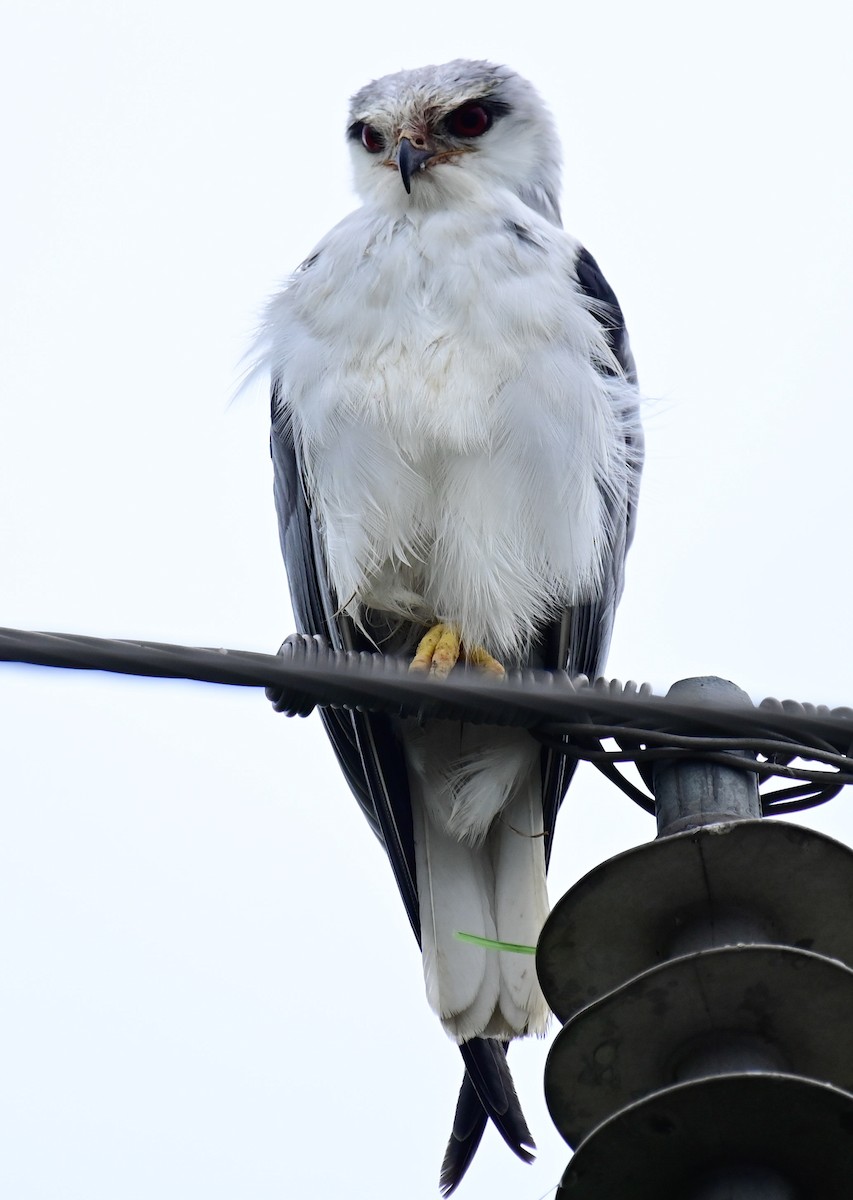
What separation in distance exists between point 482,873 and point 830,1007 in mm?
2342

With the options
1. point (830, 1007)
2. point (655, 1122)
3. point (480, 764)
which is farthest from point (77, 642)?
point (480, 764)

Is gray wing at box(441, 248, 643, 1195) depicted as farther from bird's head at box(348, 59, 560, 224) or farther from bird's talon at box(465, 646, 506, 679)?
bird's head at box(348, 59, 560, 224)

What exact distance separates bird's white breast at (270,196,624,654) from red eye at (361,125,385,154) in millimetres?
1029

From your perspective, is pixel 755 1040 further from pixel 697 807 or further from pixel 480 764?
pixel 480 764

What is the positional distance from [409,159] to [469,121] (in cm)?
56

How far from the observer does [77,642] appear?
2045mm

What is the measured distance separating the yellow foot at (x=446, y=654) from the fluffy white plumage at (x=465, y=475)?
37mm

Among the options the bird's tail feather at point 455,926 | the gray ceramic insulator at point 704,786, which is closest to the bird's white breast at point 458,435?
the bird's tail feather at point 455,926

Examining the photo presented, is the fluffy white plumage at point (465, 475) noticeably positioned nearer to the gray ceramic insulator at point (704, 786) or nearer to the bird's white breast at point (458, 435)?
the bird's white breast at point (458, 435)

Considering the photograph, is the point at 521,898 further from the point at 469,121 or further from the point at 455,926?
the point at 469,121

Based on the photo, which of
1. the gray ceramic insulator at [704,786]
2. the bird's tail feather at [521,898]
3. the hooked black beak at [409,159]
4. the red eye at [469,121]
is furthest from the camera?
the red eye at [469,121]

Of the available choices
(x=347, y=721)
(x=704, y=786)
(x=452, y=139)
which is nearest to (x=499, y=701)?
(x=704, y=786)

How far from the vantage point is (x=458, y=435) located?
4008 millimetres

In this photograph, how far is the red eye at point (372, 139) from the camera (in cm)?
518
